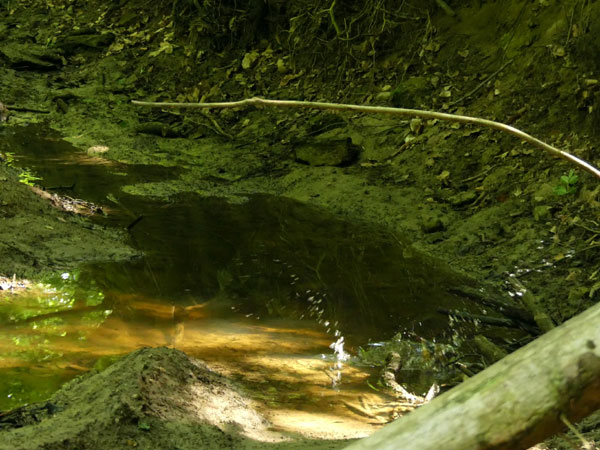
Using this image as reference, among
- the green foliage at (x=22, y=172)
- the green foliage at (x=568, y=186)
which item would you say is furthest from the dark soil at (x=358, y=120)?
the green foliage at (x=22, y=172)

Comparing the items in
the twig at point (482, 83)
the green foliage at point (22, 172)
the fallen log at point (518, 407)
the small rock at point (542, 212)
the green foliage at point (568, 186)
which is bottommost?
the fallen log at point (518, 407)

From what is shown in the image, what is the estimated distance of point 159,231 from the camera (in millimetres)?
6008

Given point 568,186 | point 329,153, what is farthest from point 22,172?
point 568,186

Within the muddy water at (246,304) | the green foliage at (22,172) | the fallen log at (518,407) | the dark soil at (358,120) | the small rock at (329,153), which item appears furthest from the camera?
the small rock at (329,153)

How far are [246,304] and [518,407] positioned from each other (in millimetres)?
3380

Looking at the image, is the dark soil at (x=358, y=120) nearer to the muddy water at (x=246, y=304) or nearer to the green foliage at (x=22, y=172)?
the green foliage at (x=22, y=172)

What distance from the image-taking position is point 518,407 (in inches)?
58.4

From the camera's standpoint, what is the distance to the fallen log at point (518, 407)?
147 centimetres

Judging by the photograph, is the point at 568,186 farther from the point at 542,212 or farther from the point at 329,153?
the point at 329,153

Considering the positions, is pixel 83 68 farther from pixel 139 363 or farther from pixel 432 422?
pixel 432 422

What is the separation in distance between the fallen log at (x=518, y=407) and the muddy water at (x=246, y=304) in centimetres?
171

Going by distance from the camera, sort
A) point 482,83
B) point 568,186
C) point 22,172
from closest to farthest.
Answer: point 568,186 → point 22,172 → point 482,83

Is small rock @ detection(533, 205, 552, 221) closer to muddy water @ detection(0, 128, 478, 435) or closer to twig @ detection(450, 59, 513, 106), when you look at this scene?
muddy water @ detection(0, 128, 478, 435)

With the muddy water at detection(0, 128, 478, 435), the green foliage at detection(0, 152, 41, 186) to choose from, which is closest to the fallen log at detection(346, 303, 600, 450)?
the muddy water at detection(0, 128, 478, 435)
